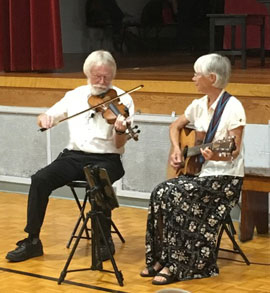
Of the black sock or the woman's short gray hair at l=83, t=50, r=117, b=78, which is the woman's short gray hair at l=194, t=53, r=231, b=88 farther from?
the black sock

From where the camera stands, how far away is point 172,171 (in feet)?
17.0

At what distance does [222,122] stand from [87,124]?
954mm

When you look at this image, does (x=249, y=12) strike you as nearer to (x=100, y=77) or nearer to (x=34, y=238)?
(x=100, y=77)

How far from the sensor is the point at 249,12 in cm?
1117

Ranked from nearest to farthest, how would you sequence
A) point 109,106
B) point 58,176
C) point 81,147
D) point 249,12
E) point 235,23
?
point 109,106 < point 58,176 < point 81,147 < point 235,23 < point 249,12

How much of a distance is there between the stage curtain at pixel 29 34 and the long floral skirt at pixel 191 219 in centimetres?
363

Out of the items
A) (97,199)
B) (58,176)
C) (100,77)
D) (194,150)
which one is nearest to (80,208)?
(58,176)

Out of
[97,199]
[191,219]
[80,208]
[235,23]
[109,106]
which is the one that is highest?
[235,23]

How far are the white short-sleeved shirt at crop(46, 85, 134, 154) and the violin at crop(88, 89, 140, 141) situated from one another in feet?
0.39

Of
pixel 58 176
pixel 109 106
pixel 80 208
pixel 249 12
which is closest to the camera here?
pixel 109 106

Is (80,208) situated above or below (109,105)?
below

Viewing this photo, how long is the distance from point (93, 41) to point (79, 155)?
314 inches

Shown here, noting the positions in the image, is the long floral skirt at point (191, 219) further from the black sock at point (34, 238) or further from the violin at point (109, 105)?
the black sock at point (34, 238)

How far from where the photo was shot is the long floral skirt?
16.2 ft
